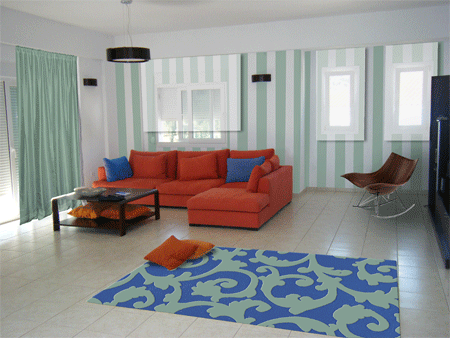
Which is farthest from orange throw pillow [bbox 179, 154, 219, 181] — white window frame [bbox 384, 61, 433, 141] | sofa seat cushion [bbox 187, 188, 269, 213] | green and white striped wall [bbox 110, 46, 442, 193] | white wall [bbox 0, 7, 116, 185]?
white window frame [bbox 384, 61, 433, 141]

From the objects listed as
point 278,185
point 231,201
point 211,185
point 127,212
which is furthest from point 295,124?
point 127,212

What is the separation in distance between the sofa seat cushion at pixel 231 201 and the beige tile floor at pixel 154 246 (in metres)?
0.27

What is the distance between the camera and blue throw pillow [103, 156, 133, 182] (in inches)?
256

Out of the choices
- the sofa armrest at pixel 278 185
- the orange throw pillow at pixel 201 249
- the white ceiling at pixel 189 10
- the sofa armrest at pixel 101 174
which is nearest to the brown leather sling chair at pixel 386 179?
the sofa armrest at pixel 278 185

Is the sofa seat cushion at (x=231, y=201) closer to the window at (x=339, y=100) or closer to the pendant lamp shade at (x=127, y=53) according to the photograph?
the pendant lamp shade at (x=127, y=53)

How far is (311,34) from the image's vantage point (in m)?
6.41

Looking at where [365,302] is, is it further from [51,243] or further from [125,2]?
[125,2]

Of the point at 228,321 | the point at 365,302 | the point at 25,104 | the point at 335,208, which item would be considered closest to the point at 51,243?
the point at 25,104

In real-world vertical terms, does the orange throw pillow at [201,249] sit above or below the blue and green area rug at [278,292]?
above

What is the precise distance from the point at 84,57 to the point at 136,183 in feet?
7.67

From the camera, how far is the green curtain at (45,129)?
5598 mm

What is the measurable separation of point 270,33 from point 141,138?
9.51 ft

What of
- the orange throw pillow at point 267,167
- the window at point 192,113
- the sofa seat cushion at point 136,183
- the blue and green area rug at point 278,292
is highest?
the window at point 192,113

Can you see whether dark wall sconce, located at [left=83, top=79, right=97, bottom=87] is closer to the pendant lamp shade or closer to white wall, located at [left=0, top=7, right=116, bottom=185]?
white wall, located at [left=0, top=7, right=116, bottom=185]
